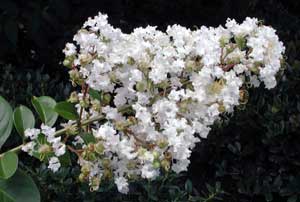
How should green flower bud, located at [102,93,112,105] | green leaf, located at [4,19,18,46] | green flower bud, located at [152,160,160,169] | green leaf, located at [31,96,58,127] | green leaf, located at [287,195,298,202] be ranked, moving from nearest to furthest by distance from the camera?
green flower bud, located at [152,160,160,169], green flower bud, located at [102,93,112,105], green leaf, located at [31,96,58,127], green leaf, located at [287,195,298,202], green leaf, located at [4,19,18,46]

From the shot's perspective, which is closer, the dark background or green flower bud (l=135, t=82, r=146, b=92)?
green flower bud (l=135, t=82, r=146, b=92)

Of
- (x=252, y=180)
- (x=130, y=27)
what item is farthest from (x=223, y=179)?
(x=130, y=27)

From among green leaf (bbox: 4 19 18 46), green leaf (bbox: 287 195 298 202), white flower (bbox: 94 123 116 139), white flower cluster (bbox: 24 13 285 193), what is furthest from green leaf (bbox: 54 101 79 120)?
green leaf (bbox: 4 19 18 46)

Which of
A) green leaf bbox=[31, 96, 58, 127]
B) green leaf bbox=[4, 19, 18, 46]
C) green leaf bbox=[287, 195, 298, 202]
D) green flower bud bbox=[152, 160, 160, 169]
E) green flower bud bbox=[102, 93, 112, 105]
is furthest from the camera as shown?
green leaf bbox=[4, 19, 18, 46]

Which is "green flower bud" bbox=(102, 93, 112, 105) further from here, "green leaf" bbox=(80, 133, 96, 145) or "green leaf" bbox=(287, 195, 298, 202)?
"green leaf" bbox=(287, 195, 298, 202)

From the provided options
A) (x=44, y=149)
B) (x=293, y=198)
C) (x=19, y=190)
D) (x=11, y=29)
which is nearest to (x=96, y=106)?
(x=44, y=149)

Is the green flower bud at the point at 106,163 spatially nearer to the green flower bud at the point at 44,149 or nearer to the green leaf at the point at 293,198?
the green flower bud at the point at 44,149

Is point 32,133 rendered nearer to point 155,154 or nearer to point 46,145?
point 46,145
